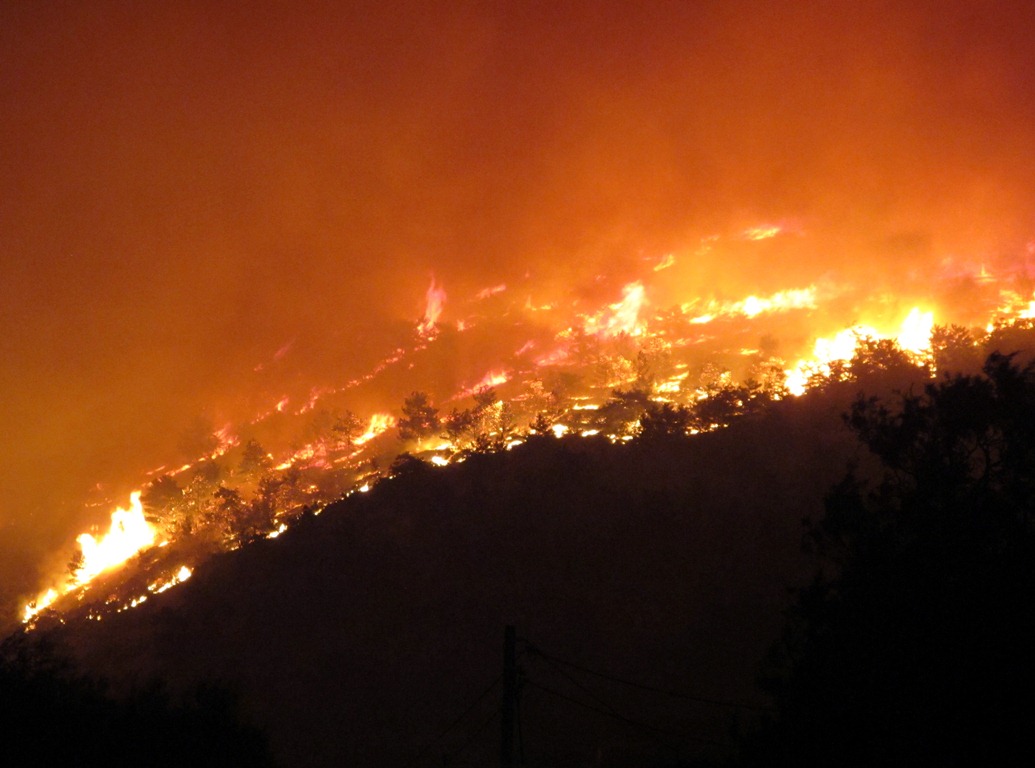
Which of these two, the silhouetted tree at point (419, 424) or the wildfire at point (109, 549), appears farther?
the wildfire at point (109, 549)

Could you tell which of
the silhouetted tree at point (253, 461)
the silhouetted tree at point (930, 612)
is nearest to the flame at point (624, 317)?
the silhouetted tree at point (253, 461)

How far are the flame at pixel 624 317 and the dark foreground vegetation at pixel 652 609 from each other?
36036 mm

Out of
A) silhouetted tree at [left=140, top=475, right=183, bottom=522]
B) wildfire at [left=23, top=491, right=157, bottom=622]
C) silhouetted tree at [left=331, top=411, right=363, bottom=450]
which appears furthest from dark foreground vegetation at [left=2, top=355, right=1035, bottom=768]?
silhouetted tree at [left=331, top=411, right=363, bottom=450]

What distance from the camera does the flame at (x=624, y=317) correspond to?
7656cm

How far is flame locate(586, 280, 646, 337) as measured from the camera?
76.6 metres

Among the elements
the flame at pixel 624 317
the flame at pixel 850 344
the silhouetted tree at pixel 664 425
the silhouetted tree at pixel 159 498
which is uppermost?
the flame at pixel 624 317

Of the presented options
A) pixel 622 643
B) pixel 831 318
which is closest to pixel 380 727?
pixel 622 643

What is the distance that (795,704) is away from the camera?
1262 centimetres

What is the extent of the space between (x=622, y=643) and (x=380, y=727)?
32.3 feet

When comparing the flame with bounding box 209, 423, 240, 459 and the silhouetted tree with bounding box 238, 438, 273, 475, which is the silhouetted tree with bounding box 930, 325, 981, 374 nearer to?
the silhouetted tree with bounding box 238, 438, 273, 475

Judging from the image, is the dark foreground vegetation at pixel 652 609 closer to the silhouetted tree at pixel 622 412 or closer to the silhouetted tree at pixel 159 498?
the silhouetted tree at pixel 622 412

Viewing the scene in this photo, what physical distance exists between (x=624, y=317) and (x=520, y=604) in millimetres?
54968

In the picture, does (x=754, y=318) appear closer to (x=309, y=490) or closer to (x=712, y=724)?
(x=309, y=490)

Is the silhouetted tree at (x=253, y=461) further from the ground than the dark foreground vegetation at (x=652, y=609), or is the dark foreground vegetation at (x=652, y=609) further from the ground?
the silhouetted tree at (x=253, y=461)
